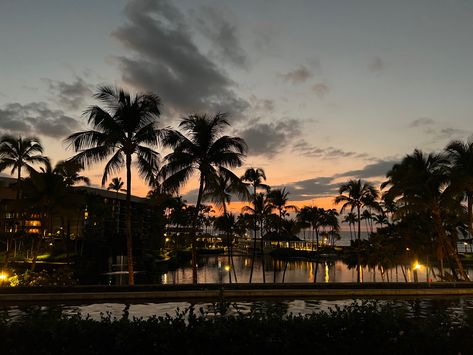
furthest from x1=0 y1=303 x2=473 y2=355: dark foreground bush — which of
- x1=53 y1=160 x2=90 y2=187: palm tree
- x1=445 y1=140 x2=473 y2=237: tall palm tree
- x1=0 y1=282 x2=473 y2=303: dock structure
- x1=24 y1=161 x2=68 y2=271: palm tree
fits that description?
x1=24 y1=161 x2=68 y2=271: palm tree

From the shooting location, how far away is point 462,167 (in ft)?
86.3

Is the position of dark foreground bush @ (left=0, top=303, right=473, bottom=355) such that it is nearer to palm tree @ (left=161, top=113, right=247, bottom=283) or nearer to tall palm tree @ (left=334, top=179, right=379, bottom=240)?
palm tree @ (left=161, top=113, right=247, bottom=283)

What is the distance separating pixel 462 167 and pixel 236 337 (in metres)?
24.5

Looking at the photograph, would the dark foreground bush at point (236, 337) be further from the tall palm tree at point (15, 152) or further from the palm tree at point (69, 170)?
the tall palm tree at point (15, 152)

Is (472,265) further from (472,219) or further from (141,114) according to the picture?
(141,114)

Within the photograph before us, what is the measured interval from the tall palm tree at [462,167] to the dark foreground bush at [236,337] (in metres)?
21.0

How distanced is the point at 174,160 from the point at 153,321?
19181 mm

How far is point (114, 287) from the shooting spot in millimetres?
21266

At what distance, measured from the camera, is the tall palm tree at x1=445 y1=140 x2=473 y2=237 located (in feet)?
84.5

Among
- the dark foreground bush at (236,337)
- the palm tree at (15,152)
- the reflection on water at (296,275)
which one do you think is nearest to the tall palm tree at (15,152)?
the palm tree at (15,152)

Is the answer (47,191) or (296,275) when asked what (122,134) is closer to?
(47,191)

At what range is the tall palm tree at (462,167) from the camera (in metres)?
25.8

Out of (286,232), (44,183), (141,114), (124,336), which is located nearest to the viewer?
(124,336)

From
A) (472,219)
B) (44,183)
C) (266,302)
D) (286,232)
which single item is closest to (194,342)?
(266,302)
